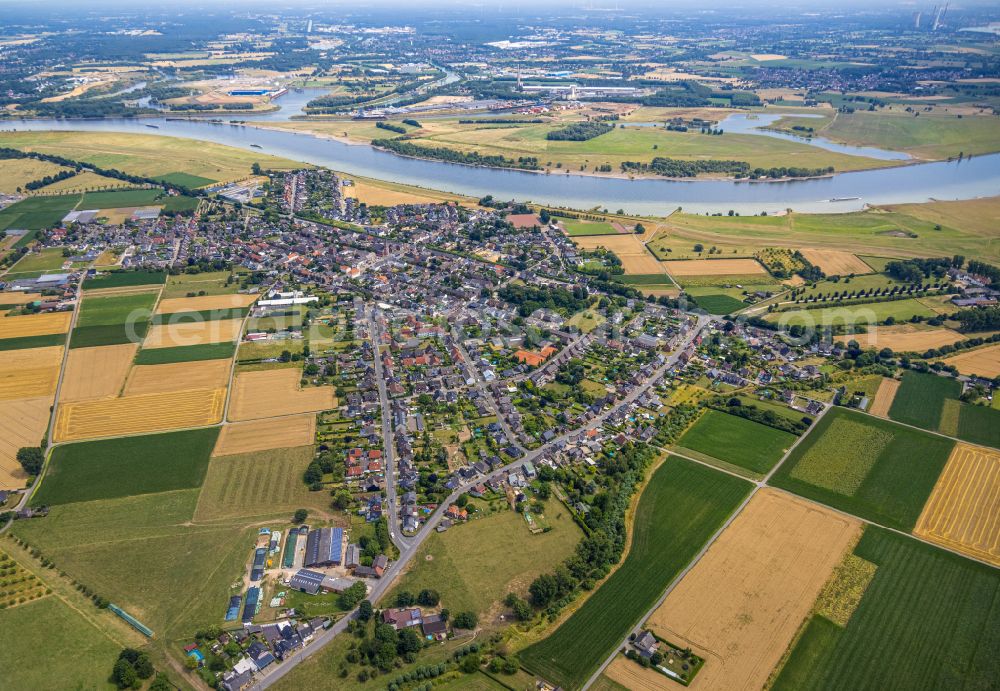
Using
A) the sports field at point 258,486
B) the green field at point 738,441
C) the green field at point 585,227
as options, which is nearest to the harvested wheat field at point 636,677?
the green field at point 738,441

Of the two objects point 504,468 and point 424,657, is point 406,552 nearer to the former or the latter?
point 424,657

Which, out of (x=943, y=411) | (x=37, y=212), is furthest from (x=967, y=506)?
(x=37, y=212)

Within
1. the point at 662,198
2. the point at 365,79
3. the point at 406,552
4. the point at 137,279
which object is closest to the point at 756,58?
the point at 365,79

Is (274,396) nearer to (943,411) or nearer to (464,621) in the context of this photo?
(464,621)

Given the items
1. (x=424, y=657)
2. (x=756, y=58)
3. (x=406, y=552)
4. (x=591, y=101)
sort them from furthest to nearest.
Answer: (x=756, y=58) → (x=591, y=101) → (x=406, y=552) → (x=424, y=657)

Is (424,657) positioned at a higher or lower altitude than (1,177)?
lower

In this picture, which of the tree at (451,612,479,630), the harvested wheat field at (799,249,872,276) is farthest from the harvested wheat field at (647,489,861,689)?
the harvested wheat field at (799,249,872,276)

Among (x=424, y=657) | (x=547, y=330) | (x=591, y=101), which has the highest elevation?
(x=591, y=101)
